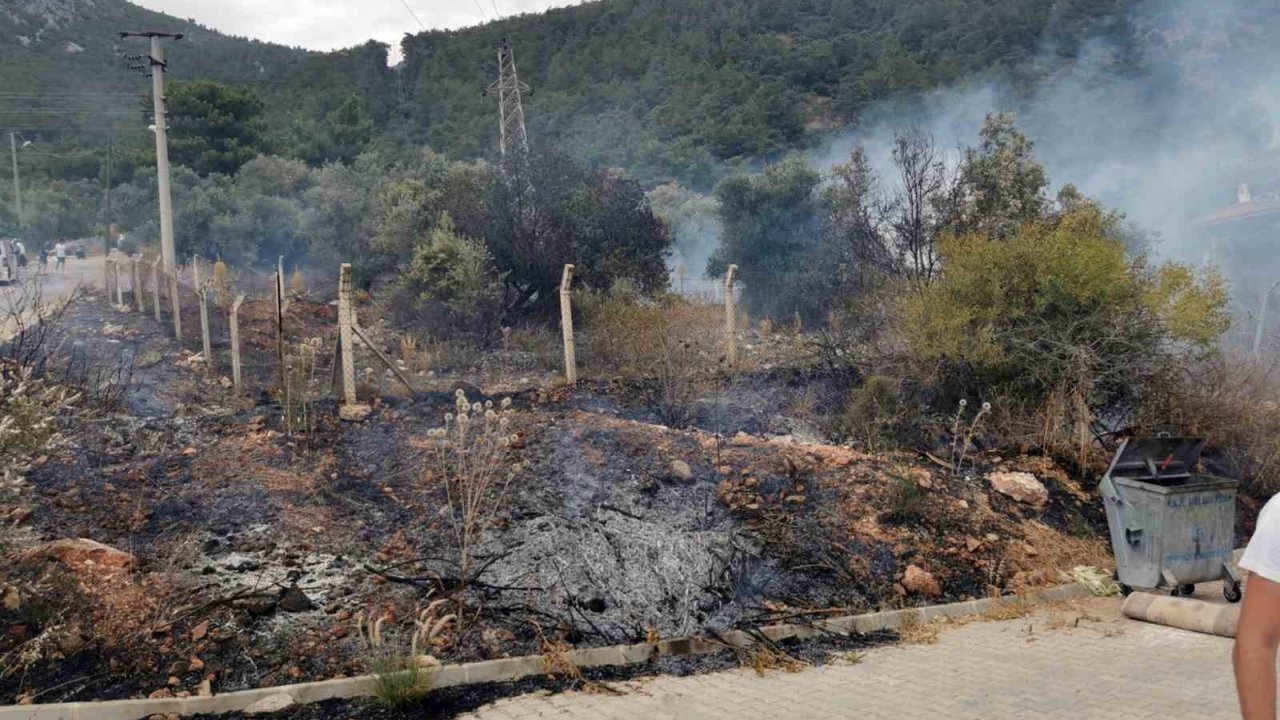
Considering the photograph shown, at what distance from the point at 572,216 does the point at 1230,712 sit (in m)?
14.1

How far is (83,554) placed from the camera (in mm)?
6223

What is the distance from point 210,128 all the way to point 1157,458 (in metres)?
38.6

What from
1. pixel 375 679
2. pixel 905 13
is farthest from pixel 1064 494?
pixel 905 13

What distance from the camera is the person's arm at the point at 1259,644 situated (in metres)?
2.34

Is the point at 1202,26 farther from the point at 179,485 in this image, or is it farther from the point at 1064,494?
the point at 179,485

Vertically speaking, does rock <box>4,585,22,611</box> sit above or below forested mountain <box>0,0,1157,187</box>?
below

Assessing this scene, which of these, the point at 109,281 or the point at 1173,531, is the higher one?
the point at 109,281

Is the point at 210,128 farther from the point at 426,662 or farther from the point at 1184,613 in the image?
the point at 1184,613

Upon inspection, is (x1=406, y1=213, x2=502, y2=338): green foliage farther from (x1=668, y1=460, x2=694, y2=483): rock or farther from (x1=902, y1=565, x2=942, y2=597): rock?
(x1=902, y1=565, x2=942, y2=597): rock

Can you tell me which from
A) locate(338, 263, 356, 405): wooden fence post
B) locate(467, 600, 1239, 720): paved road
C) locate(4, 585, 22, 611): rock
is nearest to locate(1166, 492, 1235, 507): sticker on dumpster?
locate(467, 600, 1239, 720): paved road

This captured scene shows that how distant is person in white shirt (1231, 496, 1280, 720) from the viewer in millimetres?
2318

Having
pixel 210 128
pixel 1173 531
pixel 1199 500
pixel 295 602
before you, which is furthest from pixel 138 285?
pixel 210 128

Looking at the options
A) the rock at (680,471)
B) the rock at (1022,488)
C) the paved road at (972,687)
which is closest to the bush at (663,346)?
the rock at (680,471)

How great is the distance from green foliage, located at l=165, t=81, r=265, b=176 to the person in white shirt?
3988cm
